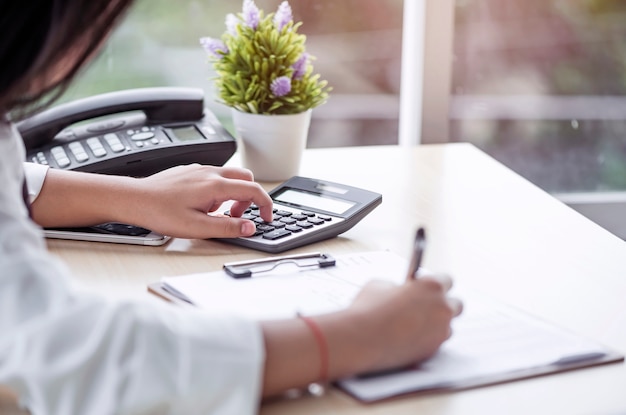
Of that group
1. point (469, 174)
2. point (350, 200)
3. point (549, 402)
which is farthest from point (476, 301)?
point (469, 174)

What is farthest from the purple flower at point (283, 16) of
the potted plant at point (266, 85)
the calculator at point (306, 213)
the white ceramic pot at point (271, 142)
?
the calculator at point (306, 213)

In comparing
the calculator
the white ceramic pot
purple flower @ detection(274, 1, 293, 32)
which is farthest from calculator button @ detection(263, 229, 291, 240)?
purple flower @ detection(274, 1, 293, 32)

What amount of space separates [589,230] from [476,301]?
1.14ft

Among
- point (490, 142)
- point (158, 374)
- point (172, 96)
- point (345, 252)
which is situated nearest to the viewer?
point (158, 374)

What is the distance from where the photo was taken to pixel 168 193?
1.09 m

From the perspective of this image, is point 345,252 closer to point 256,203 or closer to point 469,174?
point 256,203

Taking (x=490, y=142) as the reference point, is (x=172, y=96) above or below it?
above

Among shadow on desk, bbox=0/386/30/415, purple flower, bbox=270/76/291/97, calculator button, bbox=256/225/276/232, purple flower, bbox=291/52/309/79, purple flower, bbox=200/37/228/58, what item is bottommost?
shadow on desk, bbox=0/386/30/415

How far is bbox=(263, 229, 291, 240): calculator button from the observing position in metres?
1.08

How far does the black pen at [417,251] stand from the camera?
0.78m

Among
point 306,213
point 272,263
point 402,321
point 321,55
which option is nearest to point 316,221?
point 306,213

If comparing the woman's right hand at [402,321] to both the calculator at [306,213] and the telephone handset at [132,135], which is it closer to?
the calculator at [306,213]

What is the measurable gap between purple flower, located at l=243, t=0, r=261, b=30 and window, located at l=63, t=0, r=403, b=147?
395 millimetres

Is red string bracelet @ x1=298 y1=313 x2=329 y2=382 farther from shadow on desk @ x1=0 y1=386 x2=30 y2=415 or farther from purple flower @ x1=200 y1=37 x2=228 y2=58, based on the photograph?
purple flower @ x1=200 y1=37 x2=228 y2=58
